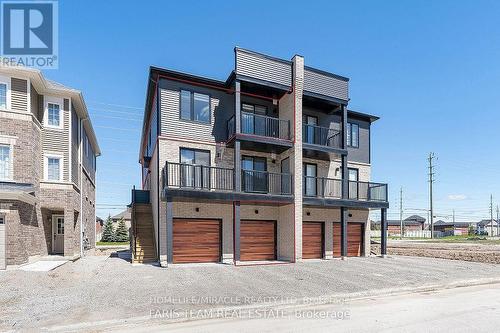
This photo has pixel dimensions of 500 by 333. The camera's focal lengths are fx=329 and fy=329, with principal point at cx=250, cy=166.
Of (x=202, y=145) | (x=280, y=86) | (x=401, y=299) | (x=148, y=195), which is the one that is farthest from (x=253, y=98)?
Answer: (x=401, y=299)

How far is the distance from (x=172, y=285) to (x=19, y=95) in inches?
490

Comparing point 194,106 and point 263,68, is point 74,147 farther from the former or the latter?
point 263,68

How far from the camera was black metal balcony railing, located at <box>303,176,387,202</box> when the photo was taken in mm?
18703

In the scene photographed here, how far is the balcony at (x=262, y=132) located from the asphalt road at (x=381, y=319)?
9.13 m

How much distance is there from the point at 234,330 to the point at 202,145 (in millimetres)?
11132

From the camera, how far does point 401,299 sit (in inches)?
369

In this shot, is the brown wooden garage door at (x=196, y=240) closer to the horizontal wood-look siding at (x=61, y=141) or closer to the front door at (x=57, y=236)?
the horizontal wood-look siding at (x=61, y=141)

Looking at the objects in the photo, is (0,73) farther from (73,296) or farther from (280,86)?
(280,86)

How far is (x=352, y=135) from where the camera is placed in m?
21.2

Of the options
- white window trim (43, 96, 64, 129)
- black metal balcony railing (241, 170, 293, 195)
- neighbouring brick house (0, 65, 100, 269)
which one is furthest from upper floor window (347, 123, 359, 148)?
white window trim (43, 96, 64, 129)

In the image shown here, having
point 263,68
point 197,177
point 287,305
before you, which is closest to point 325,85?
point 263,68

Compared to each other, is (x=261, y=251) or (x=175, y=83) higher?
(x=175, y=83)

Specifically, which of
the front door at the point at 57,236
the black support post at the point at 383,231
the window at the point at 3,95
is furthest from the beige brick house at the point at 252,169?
the window at the point at 3,95

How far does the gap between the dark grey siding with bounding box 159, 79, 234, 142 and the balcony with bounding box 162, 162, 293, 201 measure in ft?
6.08
